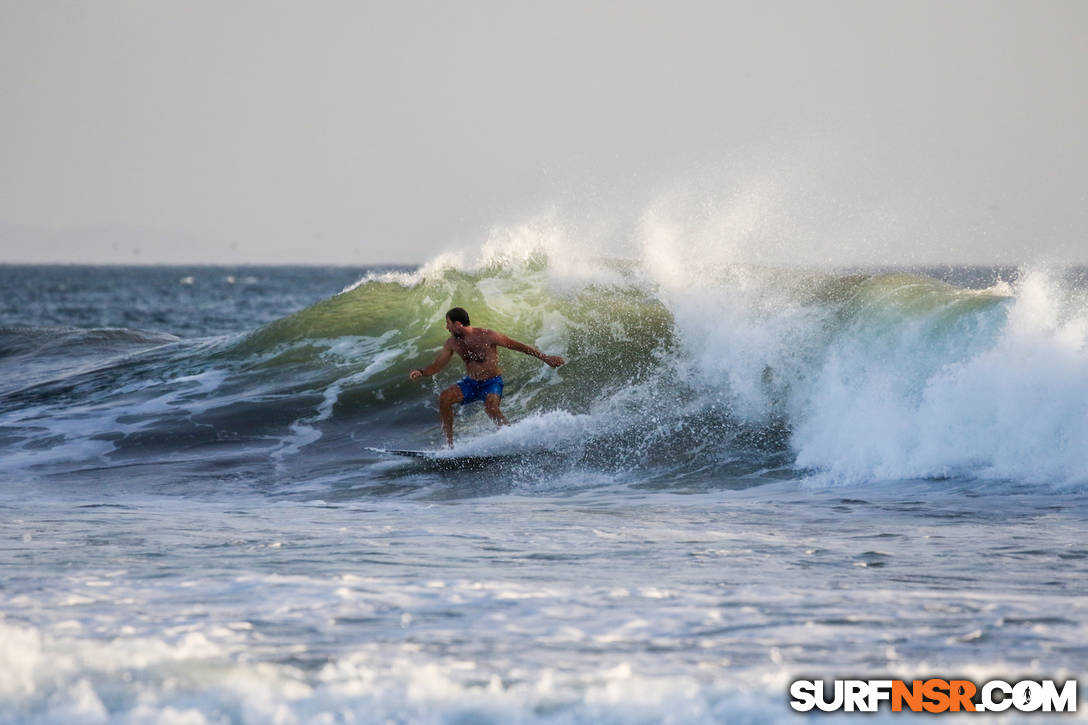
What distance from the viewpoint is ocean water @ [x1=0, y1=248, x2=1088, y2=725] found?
4.79m

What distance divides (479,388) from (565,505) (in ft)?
8.39

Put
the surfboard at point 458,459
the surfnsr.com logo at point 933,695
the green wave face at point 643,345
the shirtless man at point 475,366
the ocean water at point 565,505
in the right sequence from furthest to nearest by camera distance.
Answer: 1. the green wave face at point 643,345
2. the shirtless man at point 475,366
3. the surfboard at point 458,459
4. the ocean water at point 565,505
5. the surfnsr.com logo at point 933,695

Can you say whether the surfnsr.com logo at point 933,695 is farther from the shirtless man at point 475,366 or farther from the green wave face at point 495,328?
the green wave face at point 495,328

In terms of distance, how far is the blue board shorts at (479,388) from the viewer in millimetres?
11766

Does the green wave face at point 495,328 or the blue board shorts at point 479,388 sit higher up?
the green wave face at point 495,328

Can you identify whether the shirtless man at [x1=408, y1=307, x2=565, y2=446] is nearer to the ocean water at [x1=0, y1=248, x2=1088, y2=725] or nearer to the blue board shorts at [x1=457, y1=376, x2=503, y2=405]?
the blue board shorts at [x1=457, y1=376, x2=503, y2=405]

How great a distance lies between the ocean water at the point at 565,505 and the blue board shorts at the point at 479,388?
1.66 feet

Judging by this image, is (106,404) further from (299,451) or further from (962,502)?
(962,502)

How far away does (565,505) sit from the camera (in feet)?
31.3

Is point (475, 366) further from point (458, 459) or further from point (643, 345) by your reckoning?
point (643, 345)

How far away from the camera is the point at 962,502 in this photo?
9.18 m

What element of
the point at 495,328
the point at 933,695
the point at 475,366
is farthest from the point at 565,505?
the point at 495,328

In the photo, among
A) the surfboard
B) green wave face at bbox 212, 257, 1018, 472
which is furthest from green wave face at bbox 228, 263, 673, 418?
the surfboard

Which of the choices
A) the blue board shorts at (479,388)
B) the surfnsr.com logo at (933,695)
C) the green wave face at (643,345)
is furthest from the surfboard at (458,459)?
the surfnsr.com logo at (933,695)
